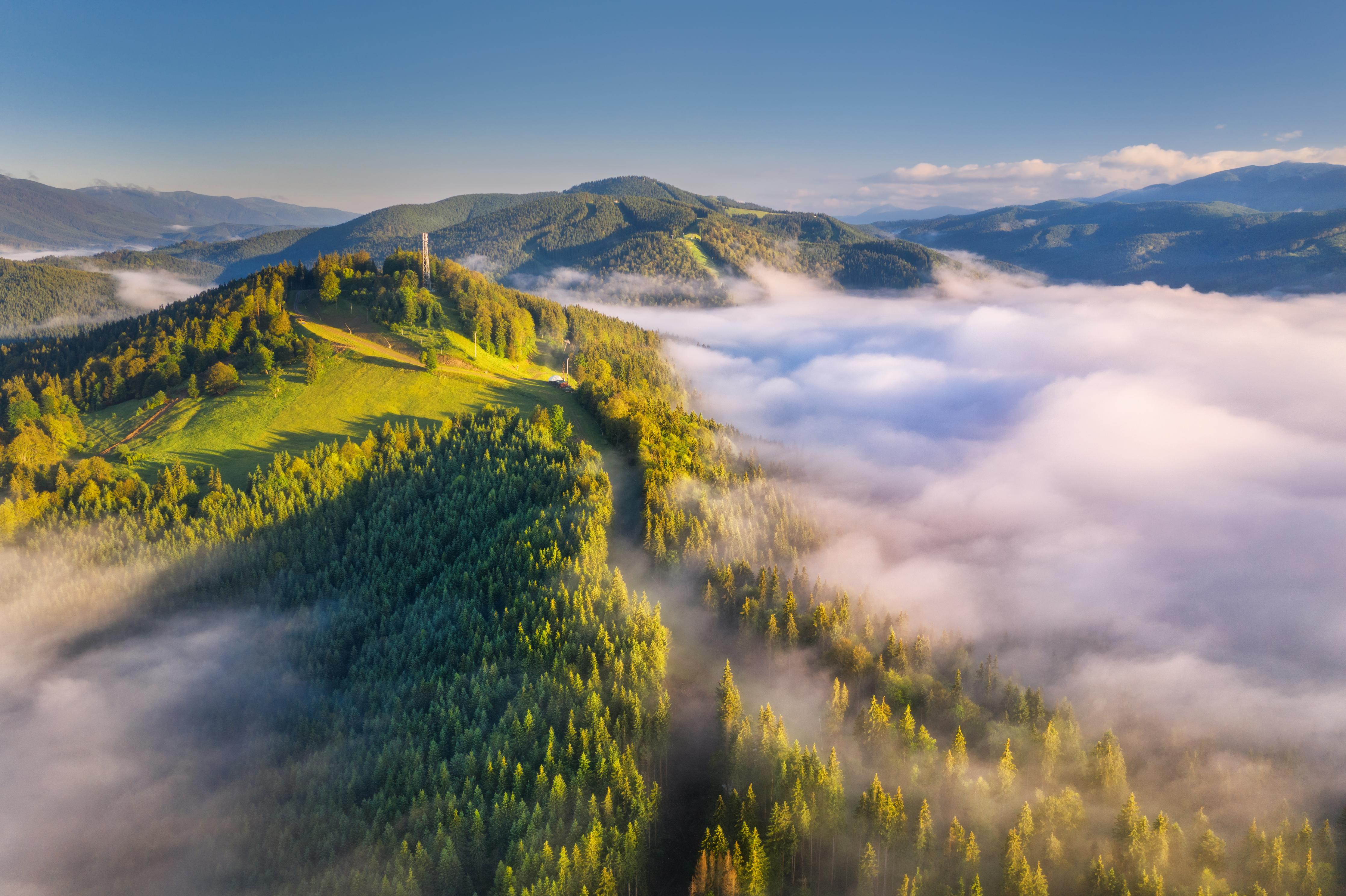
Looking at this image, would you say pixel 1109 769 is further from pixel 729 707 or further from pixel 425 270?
pixel 425 270

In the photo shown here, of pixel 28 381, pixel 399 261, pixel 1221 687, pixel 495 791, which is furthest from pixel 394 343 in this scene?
pixel 1221 687

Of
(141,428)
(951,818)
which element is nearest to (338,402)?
(141,428)

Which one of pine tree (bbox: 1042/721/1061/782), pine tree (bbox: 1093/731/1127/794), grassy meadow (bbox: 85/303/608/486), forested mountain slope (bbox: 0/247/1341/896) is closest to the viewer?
forested mountain slope (bbox: 0/247/1341/896)

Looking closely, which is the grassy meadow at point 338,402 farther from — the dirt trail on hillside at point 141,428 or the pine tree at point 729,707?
the pine tree at point 729,707

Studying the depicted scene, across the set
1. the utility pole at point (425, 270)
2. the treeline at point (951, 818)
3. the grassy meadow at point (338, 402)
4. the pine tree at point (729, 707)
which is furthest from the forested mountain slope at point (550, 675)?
the utility pole at point (425, 270)

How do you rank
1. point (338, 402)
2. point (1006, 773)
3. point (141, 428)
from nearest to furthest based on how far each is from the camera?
point (1006, 773) → point (141, 428) → point (338, 402)

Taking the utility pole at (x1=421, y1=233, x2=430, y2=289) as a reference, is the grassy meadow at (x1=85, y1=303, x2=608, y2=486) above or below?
below

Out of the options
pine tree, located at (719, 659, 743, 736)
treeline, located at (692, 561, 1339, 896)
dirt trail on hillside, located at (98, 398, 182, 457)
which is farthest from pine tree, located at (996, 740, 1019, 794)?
dirt trail on hillside, located at (98, 398, 182, 457)

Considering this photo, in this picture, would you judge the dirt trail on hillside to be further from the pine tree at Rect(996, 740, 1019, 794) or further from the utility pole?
the pine tree at Rect(996, 740, 1019, 794)

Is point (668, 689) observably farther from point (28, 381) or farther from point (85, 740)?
point (28, 381)
